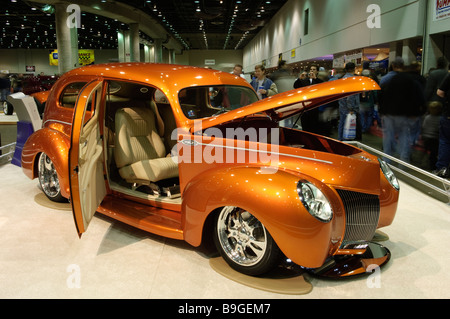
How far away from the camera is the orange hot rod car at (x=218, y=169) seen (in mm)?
2545

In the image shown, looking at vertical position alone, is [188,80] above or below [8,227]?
above

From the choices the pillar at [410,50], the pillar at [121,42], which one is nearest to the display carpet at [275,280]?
the pillar at [410,50]

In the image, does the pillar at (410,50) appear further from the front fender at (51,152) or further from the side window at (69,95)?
the front fender at (51,152)

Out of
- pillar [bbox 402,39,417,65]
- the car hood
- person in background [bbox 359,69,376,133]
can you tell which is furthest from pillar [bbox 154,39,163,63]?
the car hood

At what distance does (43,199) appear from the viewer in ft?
14.9

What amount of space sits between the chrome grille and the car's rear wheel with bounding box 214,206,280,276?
561mm

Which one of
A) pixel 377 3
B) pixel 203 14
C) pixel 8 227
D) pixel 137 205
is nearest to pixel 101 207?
pixel 137 205

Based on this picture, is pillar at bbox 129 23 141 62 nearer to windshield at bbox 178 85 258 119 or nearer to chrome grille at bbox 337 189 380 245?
windshield at bbox 178 85 258 119

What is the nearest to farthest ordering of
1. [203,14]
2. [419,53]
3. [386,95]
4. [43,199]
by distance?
[43,199] < [386,95] < [419,53] < [203,14]

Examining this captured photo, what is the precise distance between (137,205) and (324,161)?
189 centimetres

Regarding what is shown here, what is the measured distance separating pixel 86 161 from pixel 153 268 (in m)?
1.05

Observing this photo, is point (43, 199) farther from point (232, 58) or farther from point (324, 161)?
point (232, 58)

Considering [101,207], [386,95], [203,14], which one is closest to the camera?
[101,207]

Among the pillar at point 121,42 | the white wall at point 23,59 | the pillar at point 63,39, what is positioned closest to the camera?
the pillar at point 63,39
